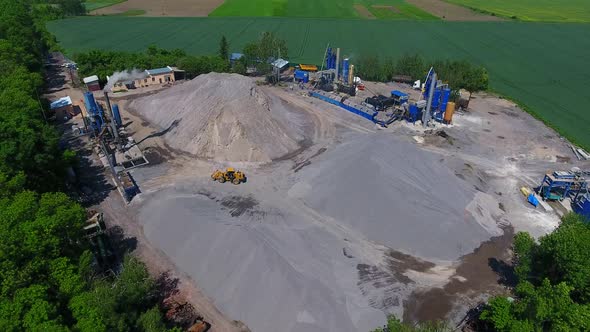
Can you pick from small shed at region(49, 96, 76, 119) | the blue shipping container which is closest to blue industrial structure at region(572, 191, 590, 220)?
the blue shipping container

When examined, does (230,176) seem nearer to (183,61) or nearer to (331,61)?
(183,61)

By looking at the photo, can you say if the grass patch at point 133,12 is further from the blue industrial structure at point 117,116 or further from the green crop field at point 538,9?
the green crop field at point 538,9

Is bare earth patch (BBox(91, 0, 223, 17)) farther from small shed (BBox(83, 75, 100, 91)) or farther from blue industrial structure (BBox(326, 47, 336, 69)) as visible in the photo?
blue industrial structure (BBox(326, 47, 336, 69))

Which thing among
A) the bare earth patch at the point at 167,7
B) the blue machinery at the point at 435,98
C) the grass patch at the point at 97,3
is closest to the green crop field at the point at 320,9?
the bare earth patch at the point at 167,7

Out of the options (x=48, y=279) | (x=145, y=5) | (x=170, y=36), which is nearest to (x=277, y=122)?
(x=48, y=279)

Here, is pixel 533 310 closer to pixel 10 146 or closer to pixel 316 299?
pixel 316 299

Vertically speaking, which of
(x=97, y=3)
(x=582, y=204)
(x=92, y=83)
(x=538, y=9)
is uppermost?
(x=97, y=3)

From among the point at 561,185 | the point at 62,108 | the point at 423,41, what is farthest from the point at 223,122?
the point at 423,41
